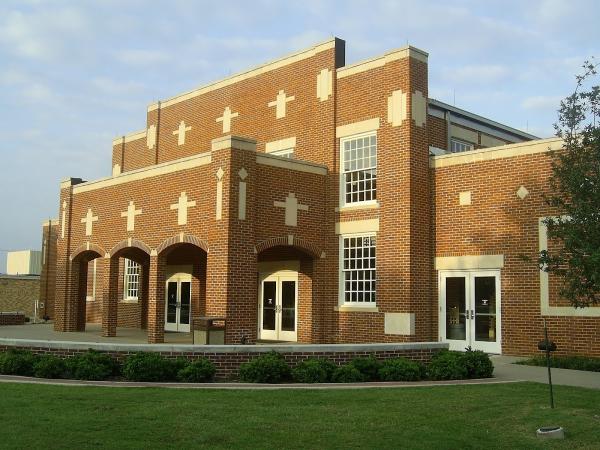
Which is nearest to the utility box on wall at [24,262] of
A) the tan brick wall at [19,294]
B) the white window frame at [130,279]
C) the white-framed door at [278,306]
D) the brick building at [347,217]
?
the tan brick wall at [19,294]

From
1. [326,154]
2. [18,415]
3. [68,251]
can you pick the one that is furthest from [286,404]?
[68,251]

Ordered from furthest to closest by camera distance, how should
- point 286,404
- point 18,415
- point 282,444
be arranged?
point 286,404, point 18,415, point 282,444

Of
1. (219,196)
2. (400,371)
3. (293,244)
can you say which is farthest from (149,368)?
(293,244)

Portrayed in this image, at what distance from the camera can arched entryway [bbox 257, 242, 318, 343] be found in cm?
2206

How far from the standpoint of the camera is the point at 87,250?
990 inches

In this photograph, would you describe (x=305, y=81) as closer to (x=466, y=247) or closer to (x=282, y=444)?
(x=466, y=247)

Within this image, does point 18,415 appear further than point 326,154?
No

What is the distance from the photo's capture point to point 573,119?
11125mm

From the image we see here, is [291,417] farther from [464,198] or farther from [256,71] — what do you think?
[256,71]

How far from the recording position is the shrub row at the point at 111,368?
12961 millimetres

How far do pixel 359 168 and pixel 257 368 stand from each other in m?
9.95

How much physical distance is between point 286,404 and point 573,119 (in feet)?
21.1

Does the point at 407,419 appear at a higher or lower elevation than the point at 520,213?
lower

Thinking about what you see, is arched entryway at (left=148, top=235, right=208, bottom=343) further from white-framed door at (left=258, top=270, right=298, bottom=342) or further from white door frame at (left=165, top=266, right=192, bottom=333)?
white-framed door at (left=258, top=270, right=298, bottom=342)
